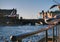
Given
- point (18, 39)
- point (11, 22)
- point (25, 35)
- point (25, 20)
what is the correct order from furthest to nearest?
point (11, 22), point (25, 20), point (25, 35), point (18, 39)

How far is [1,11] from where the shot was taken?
101 m

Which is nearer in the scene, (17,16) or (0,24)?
(17,16)

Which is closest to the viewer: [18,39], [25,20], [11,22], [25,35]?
[18,39]

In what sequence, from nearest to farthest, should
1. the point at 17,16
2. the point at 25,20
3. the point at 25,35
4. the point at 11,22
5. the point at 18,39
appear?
the point at 18,39 → the point at 25,35 → the point at 25,20 → the point at 17,16 → the point at 11,22

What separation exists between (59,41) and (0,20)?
95.2 meters

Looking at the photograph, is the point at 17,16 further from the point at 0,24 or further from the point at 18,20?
the point at 0,24

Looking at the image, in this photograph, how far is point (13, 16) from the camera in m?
89.9

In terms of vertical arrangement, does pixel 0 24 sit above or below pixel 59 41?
below

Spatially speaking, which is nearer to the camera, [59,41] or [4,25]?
[59,41]

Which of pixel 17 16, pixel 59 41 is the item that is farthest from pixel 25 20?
pixel 59 41

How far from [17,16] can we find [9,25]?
28.7ft

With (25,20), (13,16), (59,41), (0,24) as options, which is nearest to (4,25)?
(0,24)

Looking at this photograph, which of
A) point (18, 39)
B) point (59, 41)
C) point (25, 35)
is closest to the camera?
point (18, 39)

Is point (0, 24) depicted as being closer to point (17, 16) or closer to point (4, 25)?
point (4, 25)
